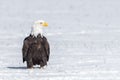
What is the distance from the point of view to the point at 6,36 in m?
A: 17.6

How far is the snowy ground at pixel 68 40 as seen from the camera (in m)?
9.30

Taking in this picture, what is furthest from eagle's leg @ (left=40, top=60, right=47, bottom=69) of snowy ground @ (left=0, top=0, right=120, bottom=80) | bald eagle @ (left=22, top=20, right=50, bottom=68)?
snowy ground @ (left=0, top=0, right=120, bottom=80)

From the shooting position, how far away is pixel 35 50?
→ 33.5ft

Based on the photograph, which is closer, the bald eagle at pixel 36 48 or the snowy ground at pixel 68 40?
the snowy ground at pixel 68 40

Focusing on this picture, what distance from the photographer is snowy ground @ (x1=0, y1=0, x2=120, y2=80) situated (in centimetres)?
930

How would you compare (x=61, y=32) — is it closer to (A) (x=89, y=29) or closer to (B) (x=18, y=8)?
(A) (x=89, y=29)

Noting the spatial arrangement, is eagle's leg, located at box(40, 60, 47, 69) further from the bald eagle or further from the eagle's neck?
the eagle's neck

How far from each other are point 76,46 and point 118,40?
1669mm

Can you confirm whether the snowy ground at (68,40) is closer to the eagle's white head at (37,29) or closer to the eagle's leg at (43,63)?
the eagle's leg at (43,63)

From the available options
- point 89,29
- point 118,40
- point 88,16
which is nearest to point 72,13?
point 88,16

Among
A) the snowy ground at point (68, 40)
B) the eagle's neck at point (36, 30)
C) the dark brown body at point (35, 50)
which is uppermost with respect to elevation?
the eagle's neck at point (36, 30)

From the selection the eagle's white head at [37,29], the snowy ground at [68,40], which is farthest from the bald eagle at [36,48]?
the snowy ground at [68,40]

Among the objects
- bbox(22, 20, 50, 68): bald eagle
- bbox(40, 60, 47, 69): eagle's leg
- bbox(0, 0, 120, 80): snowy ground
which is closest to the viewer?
bbox(0, 0, 120, 80): snowy ground

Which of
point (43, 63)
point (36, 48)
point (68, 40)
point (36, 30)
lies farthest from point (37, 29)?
point (68, 40)
